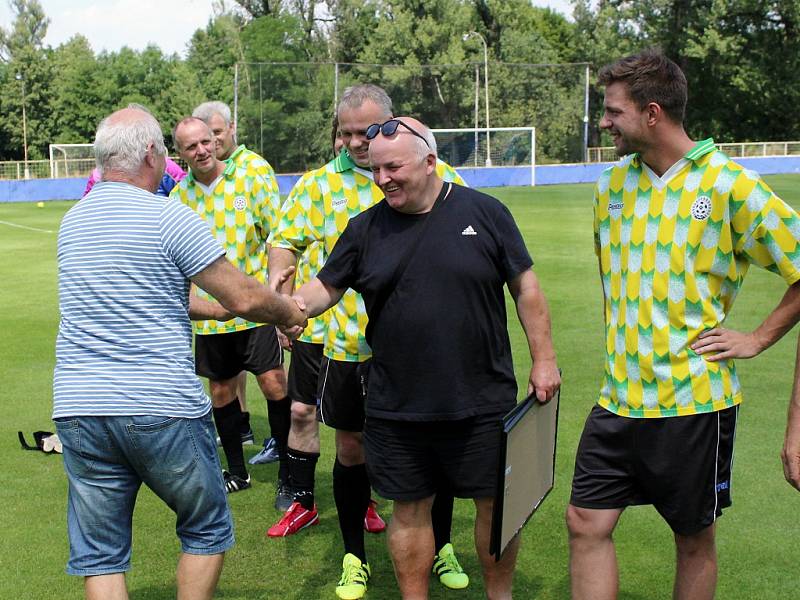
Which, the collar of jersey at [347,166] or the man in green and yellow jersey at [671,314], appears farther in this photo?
the collar of jersey at [347,166]

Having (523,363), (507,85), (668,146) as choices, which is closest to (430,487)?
(668,146)

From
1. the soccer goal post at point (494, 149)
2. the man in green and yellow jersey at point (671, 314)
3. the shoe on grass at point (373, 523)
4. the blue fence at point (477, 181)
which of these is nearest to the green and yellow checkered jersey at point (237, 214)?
the shoe on grass at point (373, 523)

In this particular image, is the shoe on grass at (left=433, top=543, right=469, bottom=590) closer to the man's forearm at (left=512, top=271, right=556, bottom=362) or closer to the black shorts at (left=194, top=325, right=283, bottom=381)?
the man's forearm at (left=512, top=271, right=556, bottom=362)

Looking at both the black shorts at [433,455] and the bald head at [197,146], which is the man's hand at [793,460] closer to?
the black shorts at [433,455]

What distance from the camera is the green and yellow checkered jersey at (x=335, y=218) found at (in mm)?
4859

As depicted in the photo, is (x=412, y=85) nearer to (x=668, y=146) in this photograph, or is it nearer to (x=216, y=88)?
(x=216, y=88)

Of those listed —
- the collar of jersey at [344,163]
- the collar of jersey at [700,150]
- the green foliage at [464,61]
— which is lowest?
the collar of jersey at [344,163]

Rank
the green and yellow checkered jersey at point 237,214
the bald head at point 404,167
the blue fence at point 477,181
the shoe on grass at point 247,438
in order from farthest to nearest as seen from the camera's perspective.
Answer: the blue fence at point 477,181 → the shoe on grass at point 247,438 → the green and yellow checkered jersey at point 237,214 → the bald head at point 404,167

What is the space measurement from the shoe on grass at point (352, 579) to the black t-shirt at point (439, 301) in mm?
1077

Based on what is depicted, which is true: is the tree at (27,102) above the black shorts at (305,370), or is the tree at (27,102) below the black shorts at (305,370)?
above

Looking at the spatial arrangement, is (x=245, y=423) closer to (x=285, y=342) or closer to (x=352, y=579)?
(x=285, y=342)

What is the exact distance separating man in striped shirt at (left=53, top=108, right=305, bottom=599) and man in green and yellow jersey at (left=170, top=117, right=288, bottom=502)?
2.49 m

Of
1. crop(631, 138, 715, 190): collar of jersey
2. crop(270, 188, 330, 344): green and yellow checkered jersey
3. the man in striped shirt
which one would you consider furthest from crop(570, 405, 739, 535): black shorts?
crop(270, 188, 330, 344): green and yellow checkered jersey

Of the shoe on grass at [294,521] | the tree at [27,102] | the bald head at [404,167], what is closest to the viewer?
the bald head at [404,167]
